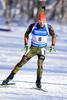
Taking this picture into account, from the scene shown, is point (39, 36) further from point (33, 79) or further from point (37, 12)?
point (37, 12)

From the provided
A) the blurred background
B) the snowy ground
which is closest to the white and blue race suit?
the snowy ground

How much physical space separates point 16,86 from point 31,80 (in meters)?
0.65

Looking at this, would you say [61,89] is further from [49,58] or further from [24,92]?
[49,58]

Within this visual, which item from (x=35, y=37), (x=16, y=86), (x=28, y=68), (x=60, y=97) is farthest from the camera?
(x=28, y=68)

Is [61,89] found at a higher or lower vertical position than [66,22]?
lower

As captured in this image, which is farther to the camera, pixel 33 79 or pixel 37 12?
pixel 37 12

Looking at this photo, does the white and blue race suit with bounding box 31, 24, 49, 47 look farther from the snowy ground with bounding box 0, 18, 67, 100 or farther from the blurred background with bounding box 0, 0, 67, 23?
the blurred background with bounding box 0, 0, 67, 23

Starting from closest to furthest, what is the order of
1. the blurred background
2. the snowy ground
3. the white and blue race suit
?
1. the snowy ground
2. the white and blue race suit
3. the blurred background

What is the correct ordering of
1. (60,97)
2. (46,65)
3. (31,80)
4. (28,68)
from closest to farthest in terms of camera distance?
(60,97) < (31,80) < (28,68) < (46,65)

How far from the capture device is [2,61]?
736cm

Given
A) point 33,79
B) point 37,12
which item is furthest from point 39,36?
point 37,12

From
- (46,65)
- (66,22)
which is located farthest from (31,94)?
(66,22)

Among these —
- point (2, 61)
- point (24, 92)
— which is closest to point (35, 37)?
point (24, 92)

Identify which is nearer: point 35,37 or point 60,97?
point 60,97
